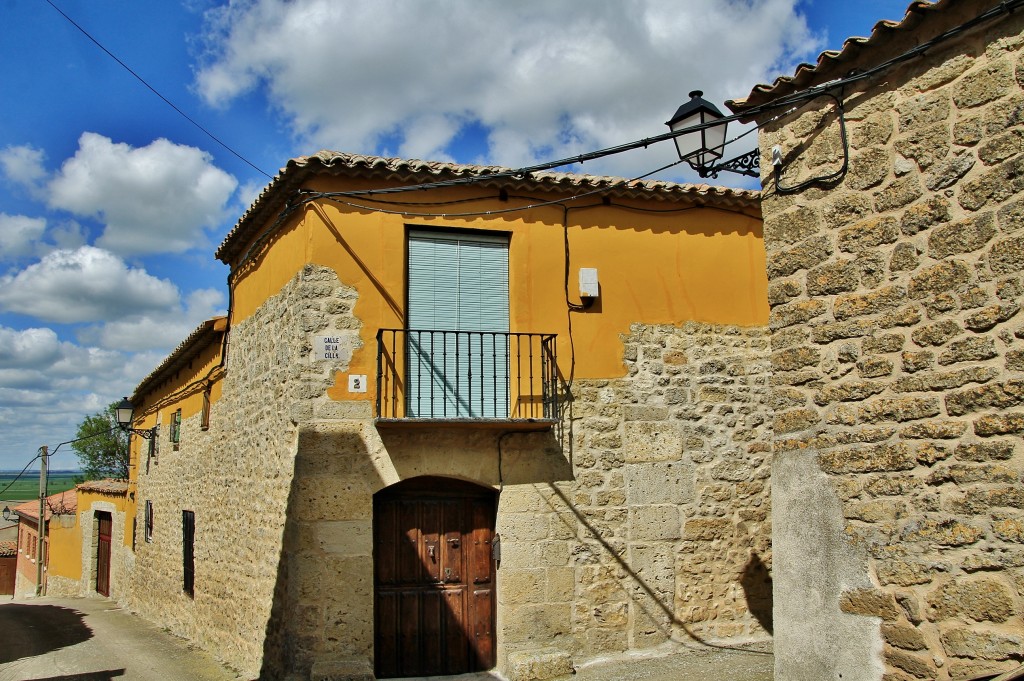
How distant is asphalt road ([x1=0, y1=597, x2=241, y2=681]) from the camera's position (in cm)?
920

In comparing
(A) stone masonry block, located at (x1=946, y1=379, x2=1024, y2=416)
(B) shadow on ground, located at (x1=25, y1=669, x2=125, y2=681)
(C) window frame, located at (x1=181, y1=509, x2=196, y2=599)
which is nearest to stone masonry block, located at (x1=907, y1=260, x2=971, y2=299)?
(A) stone masonry block, located at (x1=946, y1=379, x2=1024, y2=416)

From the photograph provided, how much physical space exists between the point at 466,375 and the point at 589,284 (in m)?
1.56

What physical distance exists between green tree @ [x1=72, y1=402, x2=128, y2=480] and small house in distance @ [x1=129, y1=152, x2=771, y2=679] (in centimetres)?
3180

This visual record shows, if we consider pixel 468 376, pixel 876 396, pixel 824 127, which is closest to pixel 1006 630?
pixel 876 396

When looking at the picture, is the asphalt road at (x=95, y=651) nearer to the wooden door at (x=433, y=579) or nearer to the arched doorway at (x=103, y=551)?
the wooden door at (x=433, y=579)

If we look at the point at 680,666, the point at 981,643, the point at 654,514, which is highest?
the point at 654,514

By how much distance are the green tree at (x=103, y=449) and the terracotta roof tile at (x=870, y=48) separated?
3758cm

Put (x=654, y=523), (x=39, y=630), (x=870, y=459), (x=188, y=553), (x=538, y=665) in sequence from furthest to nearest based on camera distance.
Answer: (x=39, y=630)
(x=188, y=553)
(x=654, y=523)
(x=538, y=665)
(x=870, y=459)

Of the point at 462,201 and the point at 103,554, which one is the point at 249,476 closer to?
the point at 462,201

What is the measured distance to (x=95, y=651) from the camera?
36.0 ft

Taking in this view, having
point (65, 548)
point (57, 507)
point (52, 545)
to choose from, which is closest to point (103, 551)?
point (65, 548)

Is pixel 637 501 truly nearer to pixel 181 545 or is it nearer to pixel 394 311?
pixel 394 311

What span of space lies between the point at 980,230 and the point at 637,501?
505cm

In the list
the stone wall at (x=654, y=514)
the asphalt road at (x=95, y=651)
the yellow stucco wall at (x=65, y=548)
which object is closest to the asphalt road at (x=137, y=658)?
the asphalt road at (x=95, y=651)
